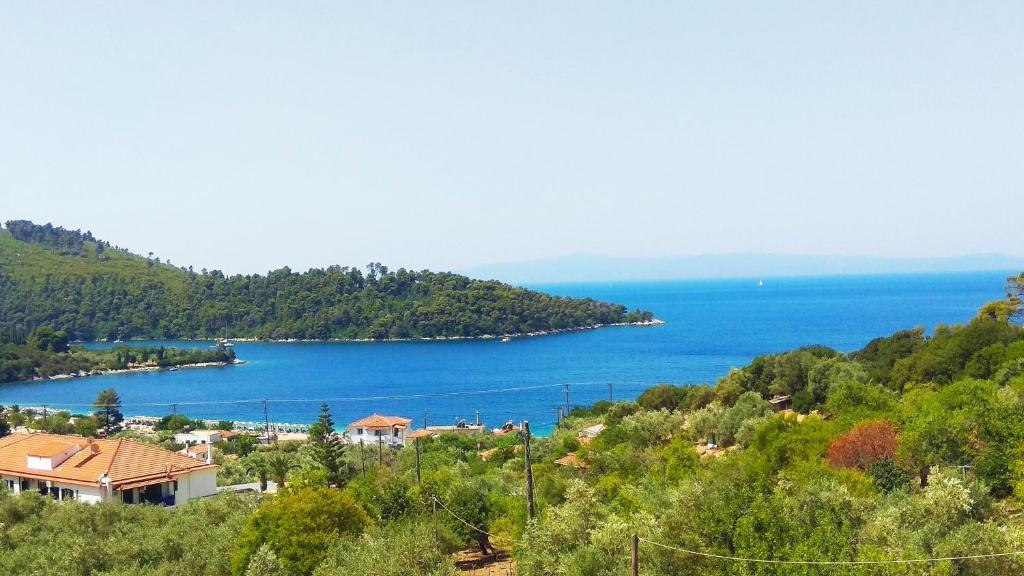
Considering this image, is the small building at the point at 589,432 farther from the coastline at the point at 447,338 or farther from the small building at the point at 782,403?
the coastline at the point at 447,338

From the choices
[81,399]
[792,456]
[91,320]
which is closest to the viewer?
[792,456]

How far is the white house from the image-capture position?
24.3m

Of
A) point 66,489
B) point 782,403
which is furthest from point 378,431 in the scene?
point 66,489

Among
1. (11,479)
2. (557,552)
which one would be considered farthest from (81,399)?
(557,552)

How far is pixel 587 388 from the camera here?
79.8m

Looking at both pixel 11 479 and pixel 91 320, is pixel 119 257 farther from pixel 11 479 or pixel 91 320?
pixel 11 479

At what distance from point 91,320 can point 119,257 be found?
46.6 meters

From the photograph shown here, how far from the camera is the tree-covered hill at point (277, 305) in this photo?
487ft

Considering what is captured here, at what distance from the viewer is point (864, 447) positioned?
66.5 ft

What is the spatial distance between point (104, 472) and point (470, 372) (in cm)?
7438

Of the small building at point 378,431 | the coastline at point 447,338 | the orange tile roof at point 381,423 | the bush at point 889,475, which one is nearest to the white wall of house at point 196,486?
the bush at point 889,475

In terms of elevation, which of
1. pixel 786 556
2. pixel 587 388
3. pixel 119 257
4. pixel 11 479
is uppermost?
pixel 119 257

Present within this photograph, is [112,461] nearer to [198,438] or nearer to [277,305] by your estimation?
[198,438]

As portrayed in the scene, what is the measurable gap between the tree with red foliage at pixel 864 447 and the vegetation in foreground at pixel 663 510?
50 mm
